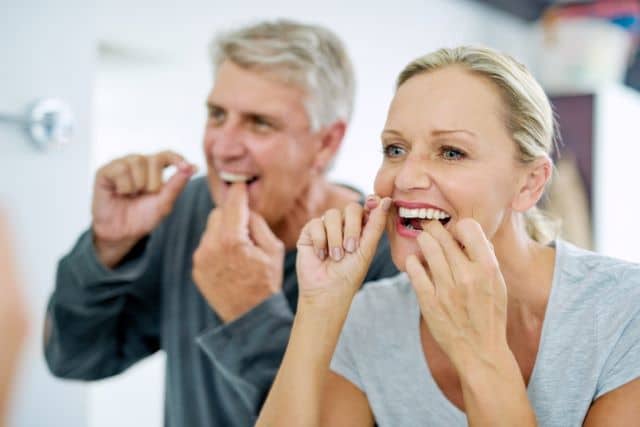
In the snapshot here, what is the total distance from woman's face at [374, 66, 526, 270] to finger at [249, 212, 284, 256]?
0.97 feet

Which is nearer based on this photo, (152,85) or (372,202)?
(372,202)

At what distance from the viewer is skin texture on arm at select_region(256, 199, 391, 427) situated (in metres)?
0.92

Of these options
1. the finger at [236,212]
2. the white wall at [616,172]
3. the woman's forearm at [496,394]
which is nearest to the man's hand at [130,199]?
the finger at [236,212]

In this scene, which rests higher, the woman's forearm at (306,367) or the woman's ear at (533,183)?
the woman's ear at (533,183)

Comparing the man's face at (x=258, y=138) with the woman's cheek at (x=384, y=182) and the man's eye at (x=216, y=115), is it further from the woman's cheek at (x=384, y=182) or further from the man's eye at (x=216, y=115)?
the woman's cheek at (x=384, y=182)

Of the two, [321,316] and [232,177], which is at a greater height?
[232,177]

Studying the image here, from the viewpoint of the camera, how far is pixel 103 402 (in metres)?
1.66

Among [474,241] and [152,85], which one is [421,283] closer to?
[474,241]

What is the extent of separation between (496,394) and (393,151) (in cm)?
34

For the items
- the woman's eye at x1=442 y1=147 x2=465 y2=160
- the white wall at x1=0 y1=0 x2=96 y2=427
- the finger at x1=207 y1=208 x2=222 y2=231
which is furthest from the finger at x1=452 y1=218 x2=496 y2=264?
the white wall at x1=0 y1=0 x2=96 y2=427

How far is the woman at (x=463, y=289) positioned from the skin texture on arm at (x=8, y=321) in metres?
0.65

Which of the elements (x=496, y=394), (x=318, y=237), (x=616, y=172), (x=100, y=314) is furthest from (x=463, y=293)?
(x=616, y=172)

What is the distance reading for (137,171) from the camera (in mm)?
1270

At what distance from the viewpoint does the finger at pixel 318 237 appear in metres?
0.96
